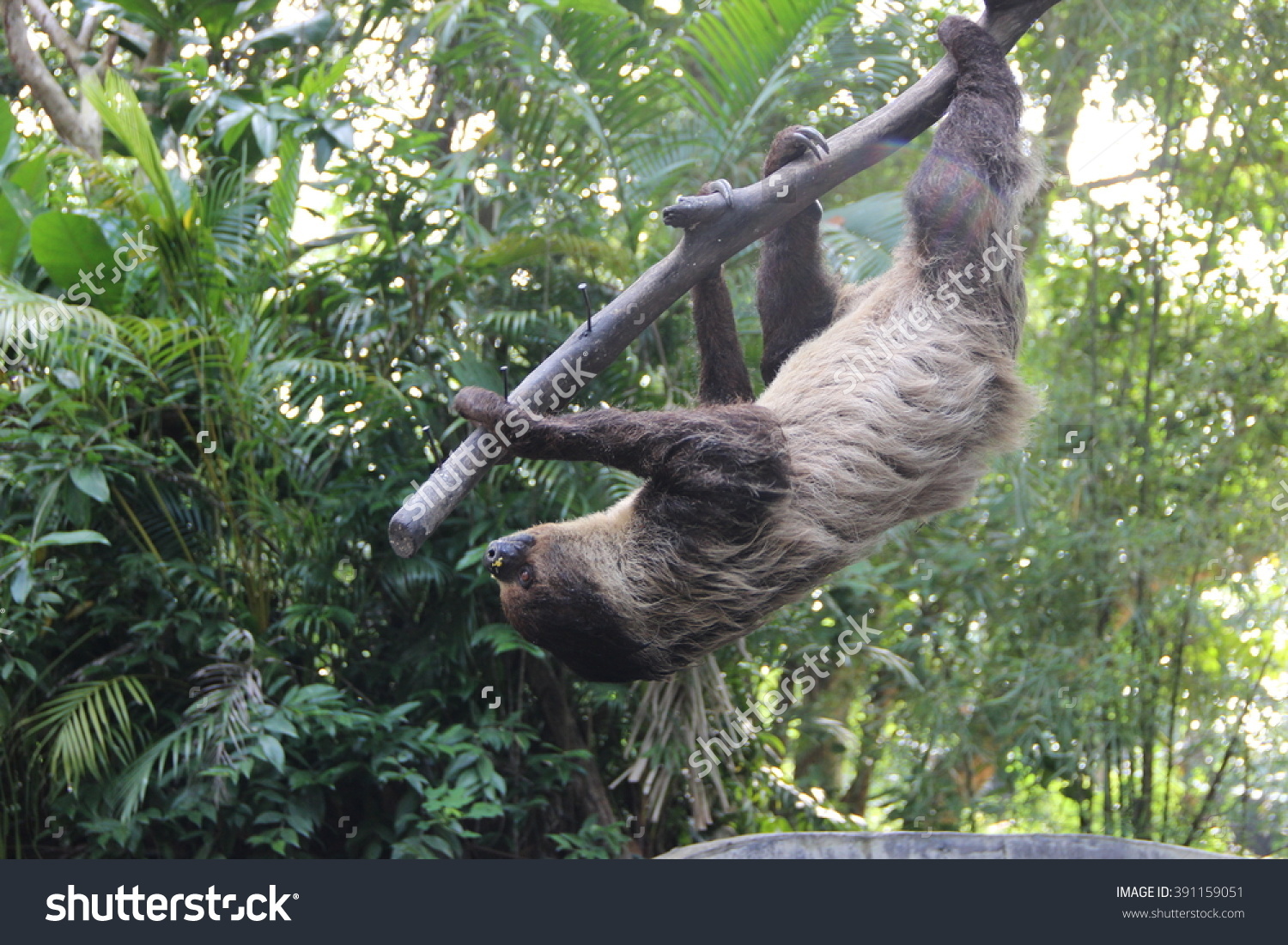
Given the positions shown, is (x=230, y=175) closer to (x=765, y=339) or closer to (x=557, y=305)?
(x=557, y=305)

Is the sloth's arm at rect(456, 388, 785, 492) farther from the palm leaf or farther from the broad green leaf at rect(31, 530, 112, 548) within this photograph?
the palm leaf

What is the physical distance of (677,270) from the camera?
315 centimetres

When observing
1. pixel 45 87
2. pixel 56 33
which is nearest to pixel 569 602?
pixel 45 87

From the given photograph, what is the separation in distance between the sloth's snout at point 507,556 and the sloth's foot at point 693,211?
1101 mm

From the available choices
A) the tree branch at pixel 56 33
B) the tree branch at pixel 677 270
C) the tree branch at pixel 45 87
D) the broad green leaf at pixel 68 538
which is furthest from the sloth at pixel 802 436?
the tree branch at pixel 56 33

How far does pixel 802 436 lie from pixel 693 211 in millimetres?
883

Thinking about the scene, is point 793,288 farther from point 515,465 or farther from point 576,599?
point 515,465

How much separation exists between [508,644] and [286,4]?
20.5 ft

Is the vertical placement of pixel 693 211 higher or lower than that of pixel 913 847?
higher

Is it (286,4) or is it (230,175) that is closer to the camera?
(230,175)

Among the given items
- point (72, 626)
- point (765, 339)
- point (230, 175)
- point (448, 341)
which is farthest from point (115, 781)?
point (765, 339)

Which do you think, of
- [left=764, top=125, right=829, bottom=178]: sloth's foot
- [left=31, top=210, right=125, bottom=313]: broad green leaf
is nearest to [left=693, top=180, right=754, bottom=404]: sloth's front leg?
[left=764, top=125, right=829, bottom=178]: sloth's foot

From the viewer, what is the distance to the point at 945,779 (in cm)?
755

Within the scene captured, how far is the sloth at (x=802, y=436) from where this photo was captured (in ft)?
10.6
